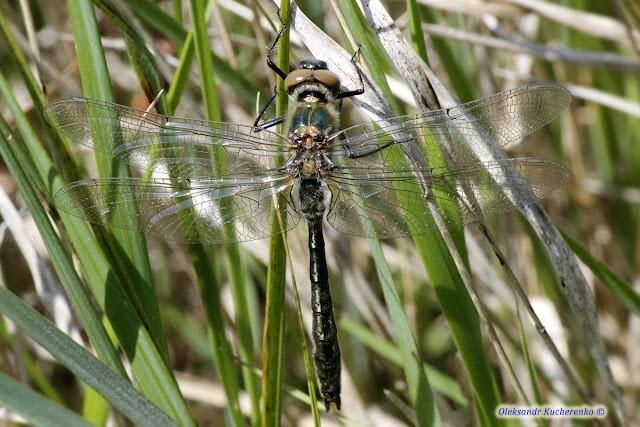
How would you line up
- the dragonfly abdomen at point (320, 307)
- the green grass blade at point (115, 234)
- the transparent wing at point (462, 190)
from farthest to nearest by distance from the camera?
the dragonfly abdomen at point (320, 307), the transparent wing at point (462, 190), the green grass blade at point (115, 234)

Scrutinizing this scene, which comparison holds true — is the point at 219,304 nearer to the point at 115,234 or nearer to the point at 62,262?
the point at 115,234

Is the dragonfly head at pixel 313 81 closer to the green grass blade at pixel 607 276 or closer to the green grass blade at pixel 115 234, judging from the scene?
the green grass blade at pixel 115 234

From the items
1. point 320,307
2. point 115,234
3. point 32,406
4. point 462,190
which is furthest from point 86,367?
point 462,190

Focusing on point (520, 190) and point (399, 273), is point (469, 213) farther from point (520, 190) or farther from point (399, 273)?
point (399, 273)

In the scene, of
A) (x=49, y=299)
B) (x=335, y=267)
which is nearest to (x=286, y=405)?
(x=335, y=267)

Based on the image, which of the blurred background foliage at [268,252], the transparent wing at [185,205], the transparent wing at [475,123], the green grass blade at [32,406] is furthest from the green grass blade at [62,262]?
the transparent wing at [475,123]

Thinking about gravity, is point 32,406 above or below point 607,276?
below

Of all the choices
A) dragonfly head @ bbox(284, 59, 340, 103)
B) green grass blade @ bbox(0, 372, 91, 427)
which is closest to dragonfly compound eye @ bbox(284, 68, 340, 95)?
dragonfly head @ bbox(284, 59, 340, 103)
